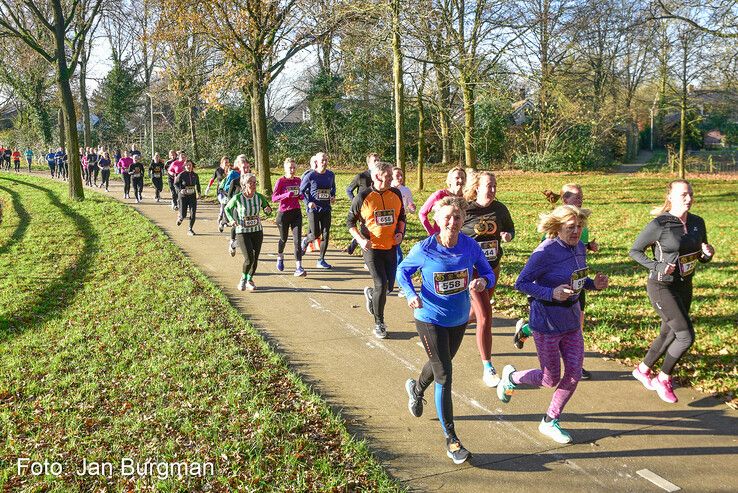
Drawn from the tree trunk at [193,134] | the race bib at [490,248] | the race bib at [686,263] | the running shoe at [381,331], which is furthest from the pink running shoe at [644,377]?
the tree trunk at [193,134]

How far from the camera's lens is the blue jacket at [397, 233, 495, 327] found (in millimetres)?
4488

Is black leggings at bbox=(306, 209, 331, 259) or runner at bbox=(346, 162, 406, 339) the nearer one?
runner at bbox=(346, 162, 406, 339)

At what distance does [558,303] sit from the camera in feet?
15.1

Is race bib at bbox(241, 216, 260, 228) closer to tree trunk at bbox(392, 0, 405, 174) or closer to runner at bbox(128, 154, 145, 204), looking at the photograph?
tree trunk at bbox(392, 0, 405, 174)

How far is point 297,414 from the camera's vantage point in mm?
5191

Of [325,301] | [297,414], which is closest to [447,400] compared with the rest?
[297,414]

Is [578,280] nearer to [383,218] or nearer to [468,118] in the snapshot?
[383,218]

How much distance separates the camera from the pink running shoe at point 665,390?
5410 millimetres

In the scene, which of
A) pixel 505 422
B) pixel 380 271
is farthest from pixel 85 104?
pixel 505 422

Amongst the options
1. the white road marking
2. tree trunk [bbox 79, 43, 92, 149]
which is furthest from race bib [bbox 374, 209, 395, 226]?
tree trunk [bbox 79, 43, 92, 149]

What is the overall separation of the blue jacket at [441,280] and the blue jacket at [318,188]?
5867 mm

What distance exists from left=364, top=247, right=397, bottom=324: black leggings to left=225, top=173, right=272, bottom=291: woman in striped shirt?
2712mm

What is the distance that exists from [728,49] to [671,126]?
32.3 meters

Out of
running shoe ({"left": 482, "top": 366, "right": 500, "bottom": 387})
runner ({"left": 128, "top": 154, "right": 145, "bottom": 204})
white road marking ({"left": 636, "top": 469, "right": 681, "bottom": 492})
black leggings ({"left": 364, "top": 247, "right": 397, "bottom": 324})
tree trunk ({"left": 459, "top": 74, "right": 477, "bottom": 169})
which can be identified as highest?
tree trunk ({"left": 459, "top": 74, "right": 477, "bottom": 169})
